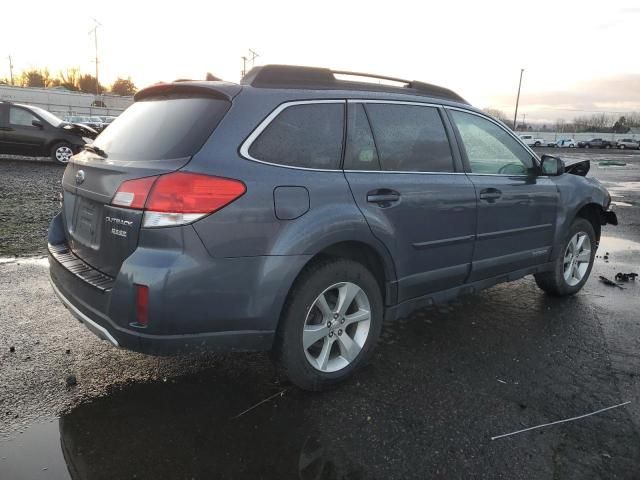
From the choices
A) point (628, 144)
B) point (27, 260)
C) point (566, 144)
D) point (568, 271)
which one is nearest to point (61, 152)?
point (27, 260)

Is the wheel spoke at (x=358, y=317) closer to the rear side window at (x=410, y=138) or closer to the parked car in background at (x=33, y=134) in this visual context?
the rear side window at (x=410, y=138)

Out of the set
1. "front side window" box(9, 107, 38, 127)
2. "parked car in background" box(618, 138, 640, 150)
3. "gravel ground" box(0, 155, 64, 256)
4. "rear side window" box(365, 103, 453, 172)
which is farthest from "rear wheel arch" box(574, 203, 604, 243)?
"parked car in background" box(618, 138, 640, 150)

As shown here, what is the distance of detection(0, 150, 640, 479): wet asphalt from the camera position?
2.44 meters

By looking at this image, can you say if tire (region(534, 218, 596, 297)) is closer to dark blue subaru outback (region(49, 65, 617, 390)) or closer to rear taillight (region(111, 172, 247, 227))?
dark blue subaru outback (region(49, 65, 617, 390))

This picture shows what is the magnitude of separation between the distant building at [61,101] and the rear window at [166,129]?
4973 cm

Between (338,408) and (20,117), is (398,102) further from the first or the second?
(20,117)

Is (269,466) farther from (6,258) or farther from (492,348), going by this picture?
(6,258)

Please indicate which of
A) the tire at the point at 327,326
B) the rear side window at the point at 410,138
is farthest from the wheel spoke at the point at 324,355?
the rear side window at the point at 410,138

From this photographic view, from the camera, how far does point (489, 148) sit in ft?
13.5

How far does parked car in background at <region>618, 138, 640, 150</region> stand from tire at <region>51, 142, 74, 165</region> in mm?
64875

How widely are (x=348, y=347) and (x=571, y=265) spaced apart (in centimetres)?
299

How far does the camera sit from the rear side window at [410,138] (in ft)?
10.8

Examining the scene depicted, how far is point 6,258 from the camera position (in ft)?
18.2

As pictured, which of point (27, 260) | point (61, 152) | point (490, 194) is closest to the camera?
point (490, 194)
